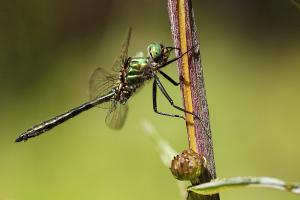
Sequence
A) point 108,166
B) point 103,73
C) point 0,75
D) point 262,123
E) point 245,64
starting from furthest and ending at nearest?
point 245,64
point 0,75
point 262,123
point 108,166
point 103,73

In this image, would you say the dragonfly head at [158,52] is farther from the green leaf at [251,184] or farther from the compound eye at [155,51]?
the green leaf at [251,184]

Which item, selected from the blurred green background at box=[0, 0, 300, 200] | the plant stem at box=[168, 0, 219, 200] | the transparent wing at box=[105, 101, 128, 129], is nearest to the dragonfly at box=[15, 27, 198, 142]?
the transparent wing at box=[105, 101, 128, 129]

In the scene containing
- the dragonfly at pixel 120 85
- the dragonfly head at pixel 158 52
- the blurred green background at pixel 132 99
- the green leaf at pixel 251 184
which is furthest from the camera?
the blurred green background at pixel 132 99

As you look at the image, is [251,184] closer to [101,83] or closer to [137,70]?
[137,70]

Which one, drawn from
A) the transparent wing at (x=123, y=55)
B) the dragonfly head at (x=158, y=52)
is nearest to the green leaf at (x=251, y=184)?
the dragonfly head at (x=158, y=52)

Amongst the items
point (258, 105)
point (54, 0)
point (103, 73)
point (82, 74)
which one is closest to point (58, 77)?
point (82, 74)

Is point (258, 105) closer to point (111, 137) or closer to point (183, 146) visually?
point (183, 146)

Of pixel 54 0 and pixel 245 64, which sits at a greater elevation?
pixel 54 0

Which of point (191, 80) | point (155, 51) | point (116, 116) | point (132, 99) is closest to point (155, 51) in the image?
Answer: point (155, 51)
